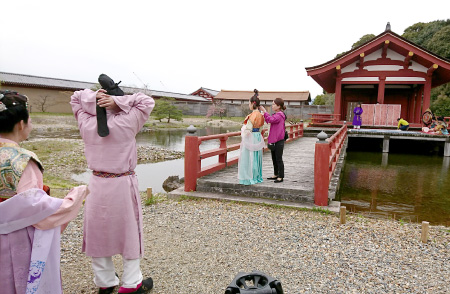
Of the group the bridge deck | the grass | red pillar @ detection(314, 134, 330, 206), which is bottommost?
the grass

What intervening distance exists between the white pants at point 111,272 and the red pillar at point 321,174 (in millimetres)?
3595

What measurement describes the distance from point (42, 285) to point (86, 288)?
1.10 m

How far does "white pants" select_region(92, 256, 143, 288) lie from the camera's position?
271 cm

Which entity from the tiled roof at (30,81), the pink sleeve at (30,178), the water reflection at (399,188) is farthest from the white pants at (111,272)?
the tiled roof at (30,81)

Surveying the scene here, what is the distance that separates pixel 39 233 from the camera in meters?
1.96

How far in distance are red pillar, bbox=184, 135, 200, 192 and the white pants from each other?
137 inches

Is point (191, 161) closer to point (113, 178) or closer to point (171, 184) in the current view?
point (171, 184)

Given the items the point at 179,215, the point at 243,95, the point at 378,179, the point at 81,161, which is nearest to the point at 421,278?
the point at 179,215

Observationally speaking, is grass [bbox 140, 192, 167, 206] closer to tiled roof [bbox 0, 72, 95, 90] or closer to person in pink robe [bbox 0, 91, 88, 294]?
person in pink robe [bbox 0, 91, 88, 294]

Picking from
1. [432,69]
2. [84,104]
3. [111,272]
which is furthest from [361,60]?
[111,272]

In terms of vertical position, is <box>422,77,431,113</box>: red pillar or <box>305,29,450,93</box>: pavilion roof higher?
<box>305,29,450,93</box>: pavilion roof

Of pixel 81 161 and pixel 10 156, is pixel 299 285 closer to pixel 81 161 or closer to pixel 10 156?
pixel 10 156

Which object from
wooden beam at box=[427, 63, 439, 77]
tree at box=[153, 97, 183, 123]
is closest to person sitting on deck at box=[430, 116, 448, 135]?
wooden beam at box=[427, 63, 439, 77]

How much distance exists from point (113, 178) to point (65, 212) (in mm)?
629
